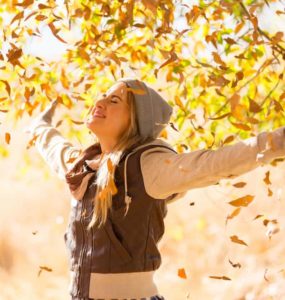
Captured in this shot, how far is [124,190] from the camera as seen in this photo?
6.49 ft

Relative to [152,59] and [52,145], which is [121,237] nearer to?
[52,145]

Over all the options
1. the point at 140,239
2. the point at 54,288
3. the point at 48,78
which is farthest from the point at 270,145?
the point at 54,288

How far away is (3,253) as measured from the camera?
4.61 meters

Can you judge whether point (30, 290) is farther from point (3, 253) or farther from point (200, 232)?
point (200, 232)

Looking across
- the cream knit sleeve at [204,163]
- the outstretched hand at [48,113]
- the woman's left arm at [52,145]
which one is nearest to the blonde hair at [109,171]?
the cream knit sleeve at [204,163]

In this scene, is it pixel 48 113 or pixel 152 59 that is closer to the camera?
pixel 48 113

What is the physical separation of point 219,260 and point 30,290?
1410 millimetres

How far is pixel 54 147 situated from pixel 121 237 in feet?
2.07

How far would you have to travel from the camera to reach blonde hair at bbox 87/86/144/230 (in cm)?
193

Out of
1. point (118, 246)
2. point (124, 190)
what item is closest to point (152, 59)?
point (124, 190)

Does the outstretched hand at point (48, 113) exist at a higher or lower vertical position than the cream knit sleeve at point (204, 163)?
higher

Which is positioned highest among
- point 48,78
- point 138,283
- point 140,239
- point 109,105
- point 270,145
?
point 48,78

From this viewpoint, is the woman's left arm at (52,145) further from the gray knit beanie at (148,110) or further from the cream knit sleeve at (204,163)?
the cream knit sleeve at (204,163)

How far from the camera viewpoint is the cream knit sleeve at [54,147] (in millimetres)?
2385
